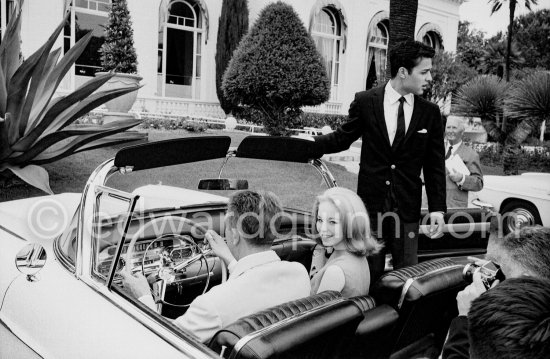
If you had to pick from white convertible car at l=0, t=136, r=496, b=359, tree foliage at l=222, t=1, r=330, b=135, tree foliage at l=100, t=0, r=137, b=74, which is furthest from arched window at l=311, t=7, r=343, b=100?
white convertible car at l=0, t=136, r=496, b=359

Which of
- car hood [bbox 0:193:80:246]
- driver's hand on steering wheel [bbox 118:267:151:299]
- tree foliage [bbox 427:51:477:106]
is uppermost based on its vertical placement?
tree foliage [bbox 427:51:477:106]

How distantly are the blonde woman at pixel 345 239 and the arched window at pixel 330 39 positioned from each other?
1689 centimetres

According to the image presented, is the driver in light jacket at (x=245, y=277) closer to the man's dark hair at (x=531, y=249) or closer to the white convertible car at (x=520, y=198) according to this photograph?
the man's dark hair at (x=531, y=249)

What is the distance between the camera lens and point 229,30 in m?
15.0

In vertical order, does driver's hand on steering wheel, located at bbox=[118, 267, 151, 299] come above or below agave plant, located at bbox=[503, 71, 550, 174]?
below

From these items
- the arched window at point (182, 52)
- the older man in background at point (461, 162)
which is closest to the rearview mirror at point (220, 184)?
the older man in background at point (461, 162)

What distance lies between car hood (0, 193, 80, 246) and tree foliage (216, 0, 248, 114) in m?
11.2

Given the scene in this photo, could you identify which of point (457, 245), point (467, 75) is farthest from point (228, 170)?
point (467, 75)

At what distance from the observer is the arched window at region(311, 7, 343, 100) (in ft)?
62.6

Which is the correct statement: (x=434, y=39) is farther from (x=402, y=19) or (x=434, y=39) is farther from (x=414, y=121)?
(x=414, y=121)

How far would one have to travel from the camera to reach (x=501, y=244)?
6.52 ft

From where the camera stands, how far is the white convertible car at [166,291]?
6.09 ft

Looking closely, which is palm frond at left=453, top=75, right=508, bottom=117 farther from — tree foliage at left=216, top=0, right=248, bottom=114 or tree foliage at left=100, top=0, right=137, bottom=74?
tree foliage at left=100, top=0, right=137, bottom=74

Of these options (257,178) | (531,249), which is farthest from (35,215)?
(257,178)
